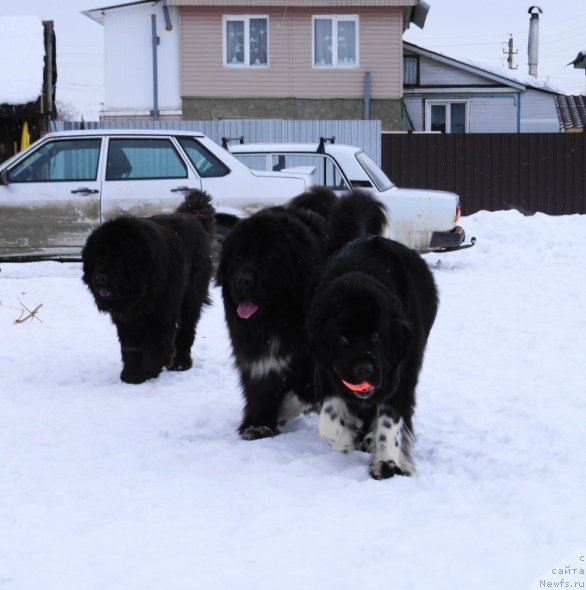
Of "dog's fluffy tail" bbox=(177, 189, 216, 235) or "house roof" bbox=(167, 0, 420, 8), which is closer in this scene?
"dog's fluffy tail" bbox=(177, 189, 216, 235)

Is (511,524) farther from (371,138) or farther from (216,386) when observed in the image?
(371,138)

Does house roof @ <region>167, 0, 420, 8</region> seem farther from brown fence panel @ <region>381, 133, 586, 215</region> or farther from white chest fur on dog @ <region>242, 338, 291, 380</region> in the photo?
white chest fur on dog @ <region>242, 338, 291, 380</region>

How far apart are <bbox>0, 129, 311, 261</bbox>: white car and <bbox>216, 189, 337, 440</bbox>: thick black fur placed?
548cm

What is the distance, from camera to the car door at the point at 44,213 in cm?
1026

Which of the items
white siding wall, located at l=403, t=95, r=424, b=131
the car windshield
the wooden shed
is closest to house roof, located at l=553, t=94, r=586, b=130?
white siding wall, located at l=403, t=95, r=424, b=131

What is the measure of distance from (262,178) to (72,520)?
7270 mm

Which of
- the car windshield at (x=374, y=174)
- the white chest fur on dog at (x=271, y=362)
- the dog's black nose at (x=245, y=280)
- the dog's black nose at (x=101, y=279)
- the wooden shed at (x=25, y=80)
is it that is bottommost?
the white chest fur on dog at (x=271, y=362)

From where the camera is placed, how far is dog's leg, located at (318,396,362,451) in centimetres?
435

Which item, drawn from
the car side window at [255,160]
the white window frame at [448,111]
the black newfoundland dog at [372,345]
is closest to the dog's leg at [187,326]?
the black newfoundland dog at [372,345]

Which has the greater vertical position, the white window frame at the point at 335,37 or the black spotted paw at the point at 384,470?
the white window frame at the point at 335,37

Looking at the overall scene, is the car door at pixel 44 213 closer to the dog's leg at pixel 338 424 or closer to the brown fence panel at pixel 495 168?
the dog's leg at pixel 338 424

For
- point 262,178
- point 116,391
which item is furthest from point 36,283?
point 116,391

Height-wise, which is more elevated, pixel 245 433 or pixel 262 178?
pixel 262 178

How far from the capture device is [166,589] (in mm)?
2865
